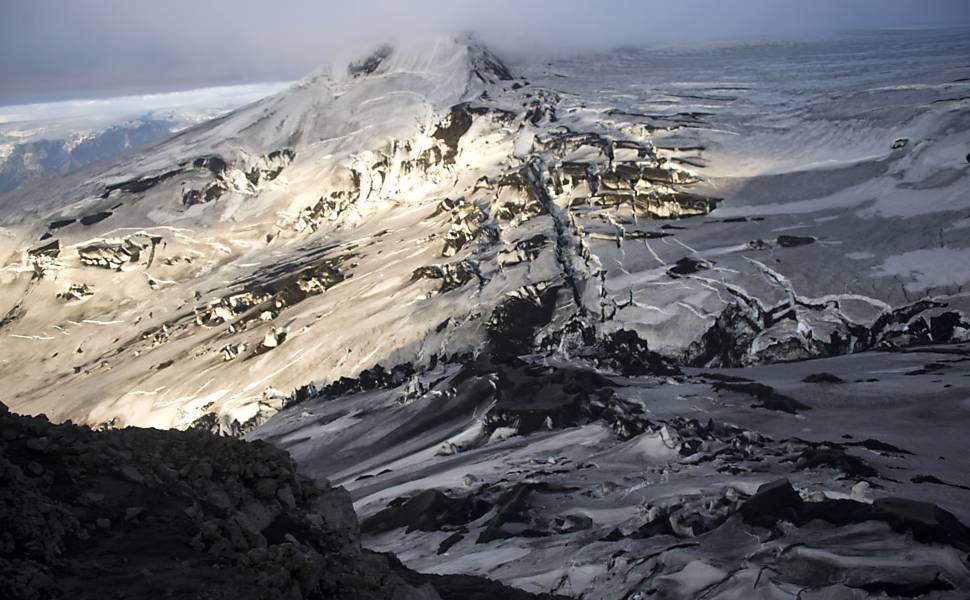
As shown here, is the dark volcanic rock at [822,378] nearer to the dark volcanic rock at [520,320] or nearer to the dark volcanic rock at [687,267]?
the dark volcanic rock at [687,267]

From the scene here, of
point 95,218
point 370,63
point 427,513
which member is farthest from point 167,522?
point 370,63

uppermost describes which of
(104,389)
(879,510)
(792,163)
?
(792,163)

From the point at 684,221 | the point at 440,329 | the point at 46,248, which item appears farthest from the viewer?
the point at 46,248

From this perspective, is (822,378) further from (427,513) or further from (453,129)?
(453,129)

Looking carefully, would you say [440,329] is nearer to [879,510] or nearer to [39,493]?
[879,510]

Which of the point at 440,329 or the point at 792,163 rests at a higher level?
the point at 792,163

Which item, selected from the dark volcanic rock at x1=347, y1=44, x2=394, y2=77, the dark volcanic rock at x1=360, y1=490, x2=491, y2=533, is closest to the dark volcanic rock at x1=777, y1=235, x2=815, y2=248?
the dark volcanic rock at x1=360, y1=490, x2=491, y2=533

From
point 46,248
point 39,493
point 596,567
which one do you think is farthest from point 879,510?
point 46,248
